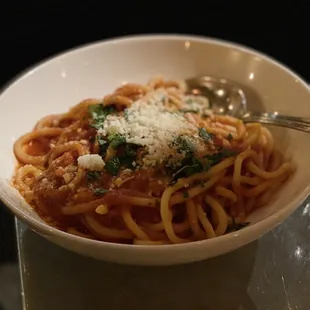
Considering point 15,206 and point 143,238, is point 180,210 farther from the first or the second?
point 15,206

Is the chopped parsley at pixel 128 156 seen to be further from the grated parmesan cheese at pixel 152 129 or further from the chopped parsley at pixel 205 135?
the chopped parsley at pixel 205 135

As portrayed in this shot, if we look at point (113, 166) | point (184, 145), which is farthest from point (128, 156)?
point (184, 145)

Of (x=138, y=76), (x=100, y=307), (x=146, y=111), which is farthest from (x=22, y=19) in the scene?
(x=100, y=307)

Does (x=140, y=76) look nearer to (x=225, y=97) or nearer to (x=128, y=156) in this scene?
(x=225, y=97)

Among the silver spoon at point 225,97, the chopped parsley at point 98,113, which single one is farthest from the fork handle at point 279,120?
the chopped parsley at point 98,113

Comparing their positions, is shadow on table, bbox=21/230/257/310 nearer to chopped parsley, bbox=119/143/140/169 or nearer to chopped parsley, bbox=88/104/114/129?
chopped parsley, bbox=119/143/140/169

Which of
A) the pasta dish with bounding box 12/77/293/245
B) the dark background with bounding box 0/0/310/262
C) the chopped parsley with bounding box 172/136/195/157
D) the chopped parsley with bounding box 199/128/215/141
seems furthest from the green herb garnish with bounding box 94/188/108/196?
the dark background with bounding box 0/0/310/262
